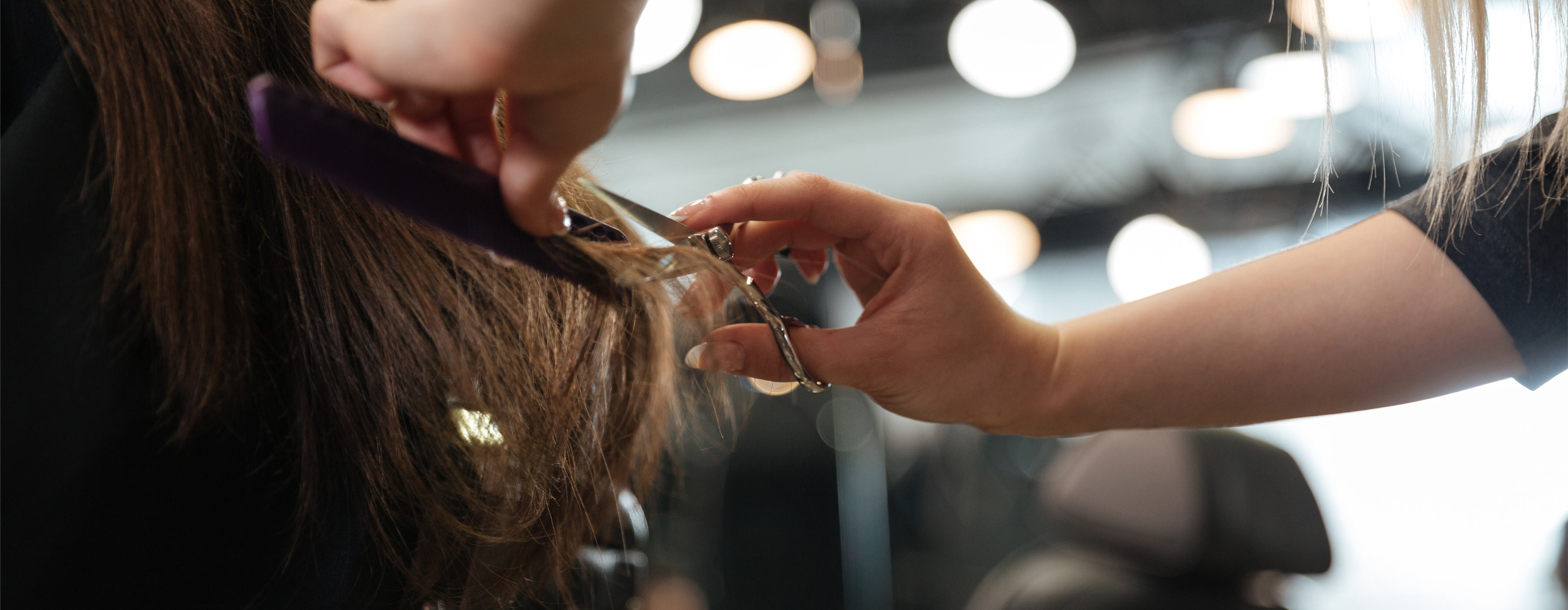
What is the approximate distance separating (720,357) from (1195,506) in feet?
3.32

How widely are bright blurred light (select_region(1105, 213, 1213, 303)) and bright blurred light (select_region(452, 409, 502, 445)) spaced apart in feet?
11.7

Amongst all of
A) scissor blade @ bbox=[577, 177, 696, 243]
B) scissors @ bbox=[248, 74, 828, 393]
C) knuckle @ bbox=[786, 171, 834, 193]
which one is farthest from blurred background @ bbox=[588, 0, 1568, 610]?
scissors @ bbox=[248, 74, 828, 393]

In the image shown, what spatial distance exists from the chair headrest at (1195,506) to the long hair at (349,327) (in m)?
0.96

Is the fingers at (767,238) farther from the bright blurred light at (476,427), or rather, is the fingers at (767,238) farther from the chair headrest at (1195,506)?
the chair headrest at (1195,506)

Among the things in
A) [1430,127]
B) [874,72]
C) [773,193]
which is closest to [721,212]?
[773,193]

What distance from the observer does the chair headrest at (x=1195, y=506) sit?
1276mm

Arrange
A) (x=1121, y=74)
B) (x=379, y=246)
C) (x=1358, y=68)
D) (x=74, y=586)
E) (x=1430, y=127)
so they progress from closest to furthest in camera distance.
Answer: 1. (x=74, y=586)
2. (x=379, y=246)
3. (x=1430, y=127)
4. (x=1358, y=68)
5. (x=1121, y=74)

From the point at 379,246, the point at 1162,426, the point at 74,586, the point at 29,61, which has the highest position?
the point at 29,61

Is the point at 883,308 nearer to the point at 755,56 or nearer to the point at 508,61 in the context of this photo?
the point at 508,61

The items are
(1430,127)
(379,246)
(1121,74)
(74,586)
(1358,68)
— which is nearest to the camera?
(74,586)

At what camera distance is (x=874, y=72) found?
392cm

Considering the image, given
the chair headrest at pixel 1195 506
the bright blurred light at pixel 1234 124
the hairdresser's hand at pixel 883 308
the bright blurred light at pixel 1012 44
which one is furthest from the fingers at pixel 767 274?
the bright blurred light at pixel 1234 124

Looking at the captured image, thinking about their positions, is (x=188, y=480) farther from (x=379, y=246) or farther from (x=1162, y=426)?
(x=1162, y=426)

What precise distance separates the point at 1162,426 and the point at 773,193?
1.58ft
